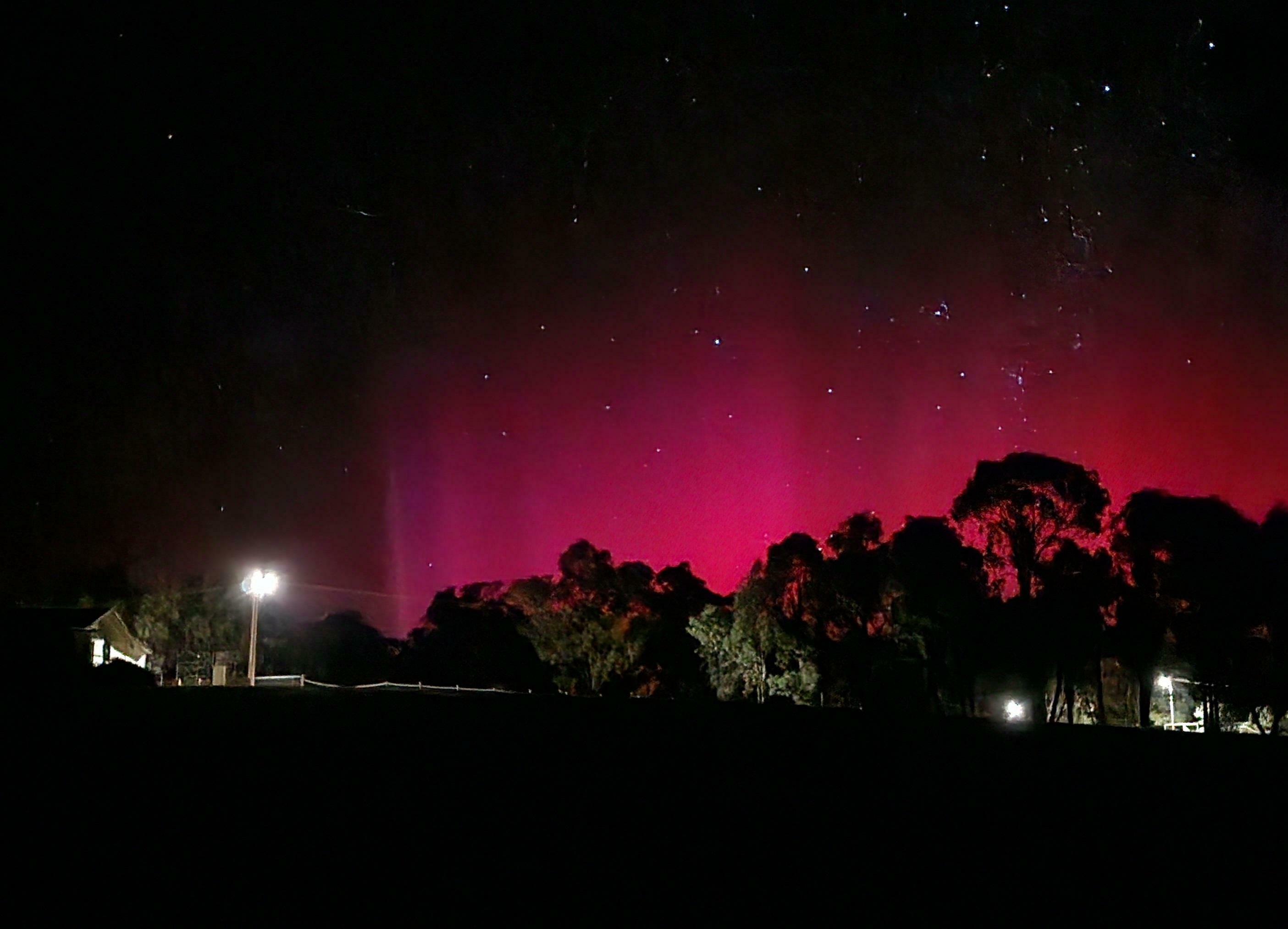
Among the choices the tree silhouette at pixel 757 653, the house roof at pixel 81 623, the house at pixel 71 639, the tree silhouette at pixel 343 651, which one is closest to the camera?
the house at pixel 71 639

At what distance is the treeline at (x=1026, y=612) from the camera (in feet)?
109

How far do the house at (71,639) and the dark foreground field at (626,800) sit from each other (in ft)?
52.6

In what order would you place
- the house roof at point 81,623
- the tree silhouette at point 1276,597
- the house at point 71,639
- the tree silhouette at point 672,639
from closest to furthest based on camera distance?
the house at point 71,639, the tree silhouette at point 1276,597, the house roof at point 81,623, the tree silhouette at point 672,639

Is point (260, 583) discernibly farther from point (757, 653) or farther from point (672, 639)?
point (672, 639)

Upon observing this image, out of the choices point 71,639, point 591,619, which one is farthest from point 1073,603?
point 71,639

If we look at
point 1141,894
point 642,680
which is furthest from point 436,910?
point 642,680

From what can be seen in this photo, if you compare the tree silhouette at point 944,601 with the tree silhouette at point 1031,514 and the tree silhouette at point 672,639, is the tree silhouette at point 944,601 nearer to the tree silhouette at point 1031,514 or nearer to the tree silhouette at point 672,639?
the tree silhouette at point 1031,514

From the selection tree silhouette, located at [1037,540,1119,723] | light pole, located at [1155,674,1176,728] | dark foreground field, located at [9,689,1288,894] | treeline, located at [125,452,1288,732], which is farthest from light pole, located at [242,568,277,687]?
light pole, located at [1155,674,1176,728]

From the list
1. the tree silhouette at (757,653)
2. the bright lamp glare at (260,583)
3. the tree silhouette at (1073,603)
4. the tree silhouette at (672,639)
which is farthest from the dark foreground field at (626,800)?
the tree silhouette at (672,639)

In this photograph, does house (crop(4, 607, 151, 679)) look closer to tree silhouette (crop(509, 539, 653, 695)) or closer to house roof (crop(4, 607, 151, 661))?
house roof (crop(4, 607, 151, 661))

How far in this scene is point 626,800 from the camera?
25.1 ft

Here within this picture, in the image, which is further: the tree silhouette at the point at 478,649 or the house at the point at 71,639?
the tree silhouette at the point at 478,649

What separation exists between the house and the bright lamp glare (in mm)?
5038

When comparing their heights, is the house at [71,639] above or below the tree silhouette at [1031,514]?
below
